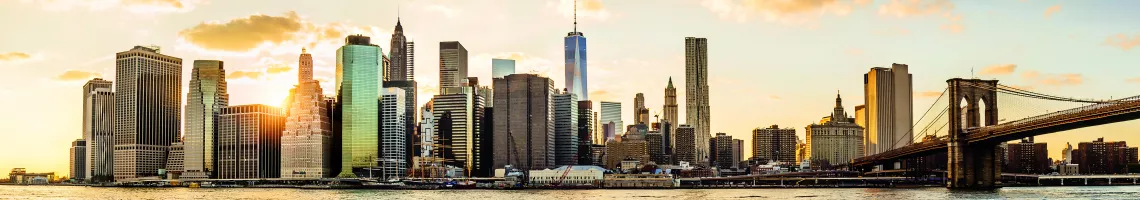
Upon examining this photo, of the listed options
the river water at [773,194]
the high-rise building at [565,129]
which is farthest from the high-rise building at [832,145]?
the river water at [773,194]

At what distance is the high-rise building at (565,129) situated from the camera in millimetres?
178000

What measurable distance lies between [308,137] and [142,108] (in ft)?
113

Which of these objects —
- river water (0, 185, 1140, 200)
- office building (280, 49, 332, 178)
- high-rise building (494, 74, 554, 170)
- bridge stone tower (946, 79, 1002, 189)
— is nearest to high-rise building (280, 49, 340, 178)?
office building (280, 49, 332, 178)

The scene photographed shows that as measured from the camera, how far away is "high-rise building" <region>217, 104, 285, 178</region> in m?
178

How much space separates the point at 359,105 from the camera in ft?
561

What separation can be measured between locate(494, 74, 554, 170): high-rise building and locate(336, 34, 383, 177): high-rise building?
57.9ft

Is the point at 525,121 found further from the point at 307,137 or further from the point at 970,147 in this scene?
the point at 970,147

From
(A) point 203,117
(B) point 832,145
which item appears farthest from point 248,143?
(B) point 832,145

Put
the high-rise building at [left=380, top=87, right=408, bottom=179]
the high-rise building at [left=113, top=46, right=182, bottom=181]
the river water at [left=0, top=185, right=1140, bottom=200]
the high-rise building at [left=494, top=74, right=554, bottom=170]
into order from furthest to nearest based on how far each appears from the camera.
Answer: the high-rise building at [left=113, top=46, right=182, bottom=181] → the high-rise building at [left=380, top=87, right=408, bottom=179] → the high-rise building at [left=494, top=74, right=554, bottom=170] → the river water at [left=0, top=185, right=1140, bottom=200]

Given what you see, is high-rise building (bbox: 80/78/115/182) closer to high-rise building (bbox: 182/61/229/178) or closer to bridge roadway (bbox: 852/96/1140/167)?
high-rise building (bbox: 182/61/229/178)

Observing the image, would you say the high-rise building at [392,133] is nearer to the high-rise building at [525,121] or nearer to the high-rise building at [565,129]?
the high-rise building at [525,121]

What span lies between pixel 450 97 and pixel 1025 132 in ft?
405

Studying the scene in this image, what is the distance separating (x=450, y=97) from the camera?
600ft

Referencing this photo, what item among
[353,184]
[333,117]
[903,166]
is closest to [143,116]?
[333,117]
